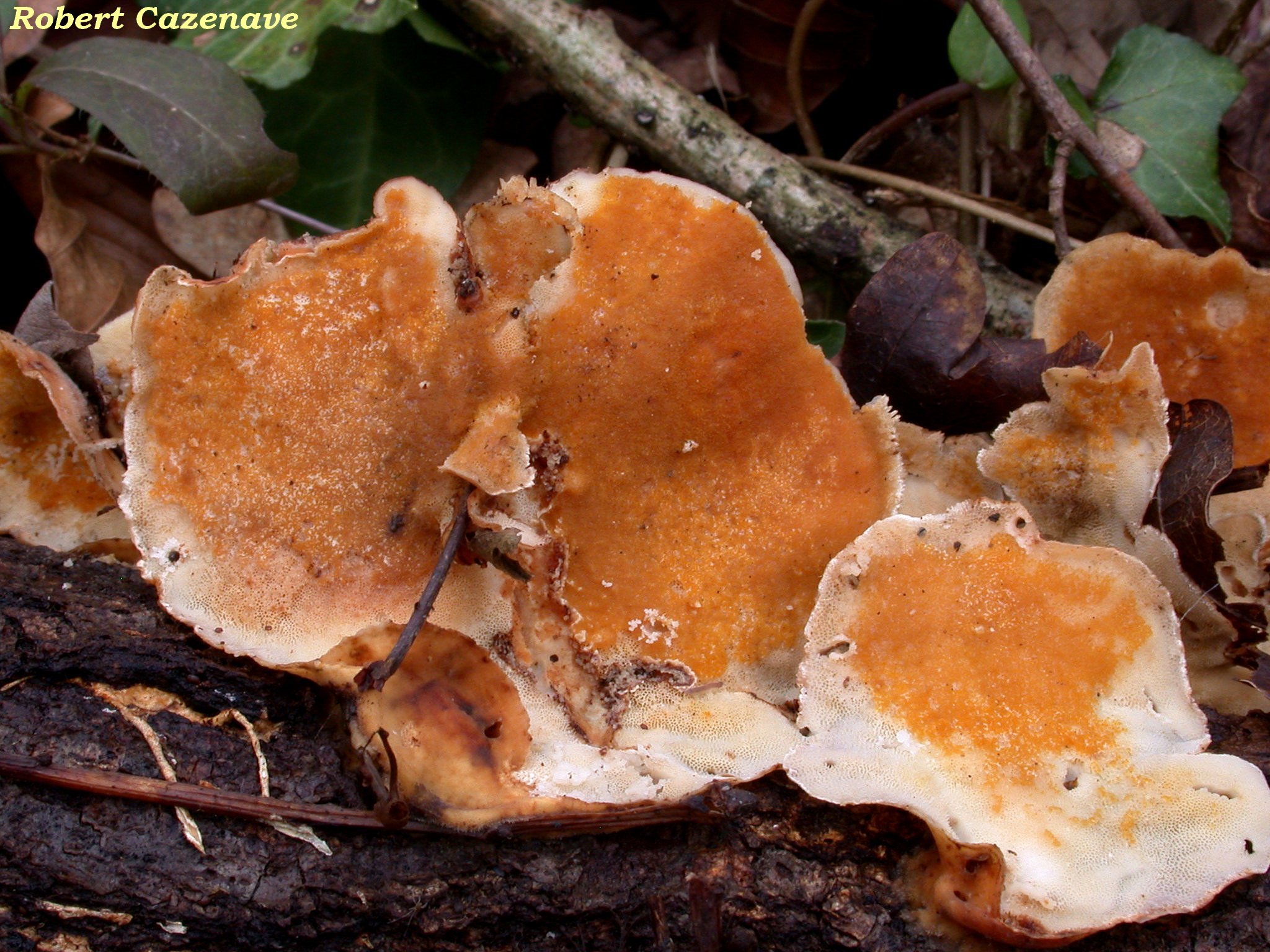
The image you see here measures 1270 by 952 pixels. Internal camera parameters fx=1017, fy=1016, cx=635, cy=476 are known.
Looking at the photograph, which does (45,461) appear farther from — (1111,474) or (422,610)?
(1111,474)

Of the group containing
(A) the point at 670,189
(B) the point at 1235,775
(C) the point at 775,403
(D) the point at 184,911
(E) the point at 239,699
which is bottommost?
(D) the point at 184,911

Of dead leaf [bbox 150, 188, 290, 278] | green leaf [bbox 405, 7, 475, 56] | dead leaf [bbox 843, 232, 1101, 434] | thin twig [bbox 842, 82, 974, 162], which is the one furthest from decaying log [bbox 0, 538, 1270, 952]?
thin twig [bbox 842, 82, 974, 162]

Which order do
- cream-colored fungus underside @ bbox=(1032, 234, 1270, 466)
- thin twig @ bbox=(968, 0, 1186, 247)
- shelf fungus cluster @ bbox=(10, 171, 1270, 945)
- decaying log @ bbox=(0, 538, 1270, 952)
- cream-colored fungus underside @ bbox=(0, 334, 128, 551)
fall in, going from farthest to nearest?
thin twig @ bbox=(968, 0, 1186, 247) < cream-colored fungus underside @ bbox=(1032, 234, 1270, 466) < cream-colored fungus underside @ bbox=(0, 334, 128, 551) < shelf fungus cluster @ bbox=(10, 171, 1270, 945) < decaying log @ bbox=(0, 538, 1270, 952)

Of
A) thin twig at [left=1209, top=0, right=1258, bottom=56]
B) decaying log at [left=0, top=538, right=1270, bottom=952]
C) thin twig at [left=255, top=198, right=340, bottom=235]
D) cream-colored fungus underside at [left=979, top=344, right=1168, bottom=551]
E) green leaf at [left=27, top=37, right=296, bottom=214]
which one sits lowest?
decaying log at [left=0, top=538, right=1270, bottom=952]

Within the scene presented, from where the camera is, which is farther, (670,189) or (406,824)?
(670,189)

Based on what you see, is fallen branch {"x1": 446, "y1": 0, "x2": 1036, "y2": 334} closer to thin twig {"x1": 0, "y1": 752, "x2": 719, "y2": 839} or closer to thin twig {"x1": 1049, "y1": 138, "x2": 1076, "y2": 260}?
thin twig {"x1": 1049, "y1": 138, "x2": 1076, "y2": 260}

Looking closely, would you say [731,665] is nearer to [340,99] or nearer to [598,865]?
[598,865]

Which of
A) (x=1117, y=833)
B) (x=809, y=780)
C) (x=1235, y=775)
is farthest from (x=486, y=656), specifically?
(x=1235, y=775)
